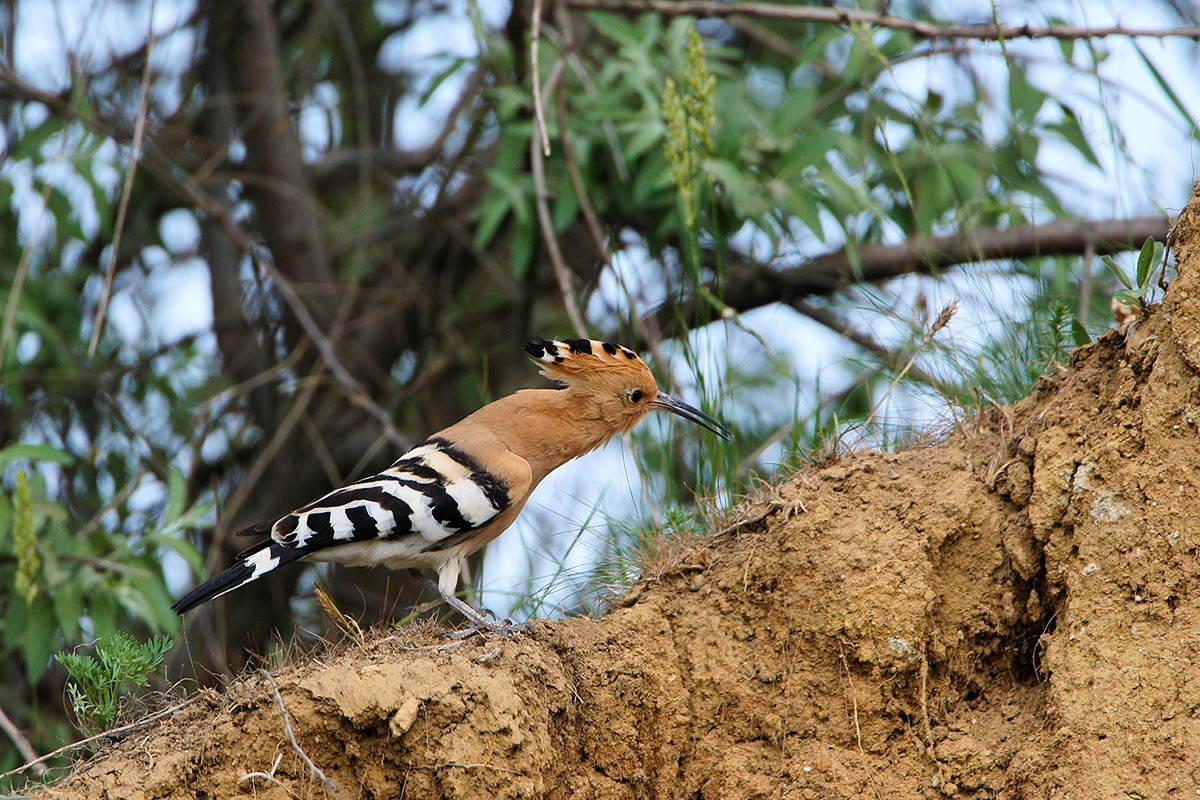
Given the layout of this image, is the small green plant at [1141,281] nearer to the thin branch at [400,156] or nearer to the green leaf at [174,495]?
the green leaf at [174,495]

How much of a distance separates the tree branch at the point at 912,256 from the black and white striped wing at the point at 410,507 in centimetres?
89

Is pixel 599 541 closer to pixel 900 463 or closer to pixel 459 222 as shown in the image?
pixel 900 463

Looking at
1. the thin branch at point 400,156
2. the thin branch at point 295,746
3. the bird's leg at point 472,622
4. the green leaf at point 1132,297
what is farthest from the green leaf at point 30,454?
the green leaf at point 1132,297

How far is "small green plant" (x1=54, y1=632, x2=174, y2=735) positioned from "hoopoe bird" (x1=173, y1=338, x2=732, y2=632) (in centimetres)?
26

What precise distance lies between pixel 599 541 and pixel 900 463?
88 cm

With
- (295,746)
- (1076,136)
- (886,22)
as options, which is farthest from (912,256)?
(295,746)

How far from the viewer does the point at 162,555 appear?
4.91m

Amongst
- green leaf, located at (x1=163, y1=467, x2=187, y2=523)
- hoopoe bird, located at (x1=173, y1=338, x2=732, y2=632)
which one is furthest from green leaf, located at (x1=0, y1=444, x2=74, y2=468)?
hoopoe bird, located at (x1=173, y1=338, x2=732, y2=632)

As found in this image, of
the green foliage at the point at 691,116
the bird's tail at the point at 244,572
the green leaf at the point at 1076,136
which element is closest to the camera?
the bird's tail at the point at 244,572

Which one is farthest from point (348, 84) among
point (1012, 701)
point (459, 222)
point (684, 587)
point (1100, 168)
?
point (1012, 701)

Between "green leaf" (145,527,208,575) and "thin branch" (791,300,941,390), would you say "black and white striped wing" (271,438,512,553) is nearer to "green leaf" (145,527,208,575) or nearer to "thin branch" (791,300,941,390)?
"green leaf" (145,527,208,575)

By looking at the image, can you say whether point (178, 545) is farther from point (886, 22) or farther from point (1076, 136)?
point (1076, 136)

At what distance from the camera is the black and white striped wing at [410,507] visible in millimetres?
3588

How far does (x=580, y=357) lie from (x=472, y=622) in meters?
1.11
